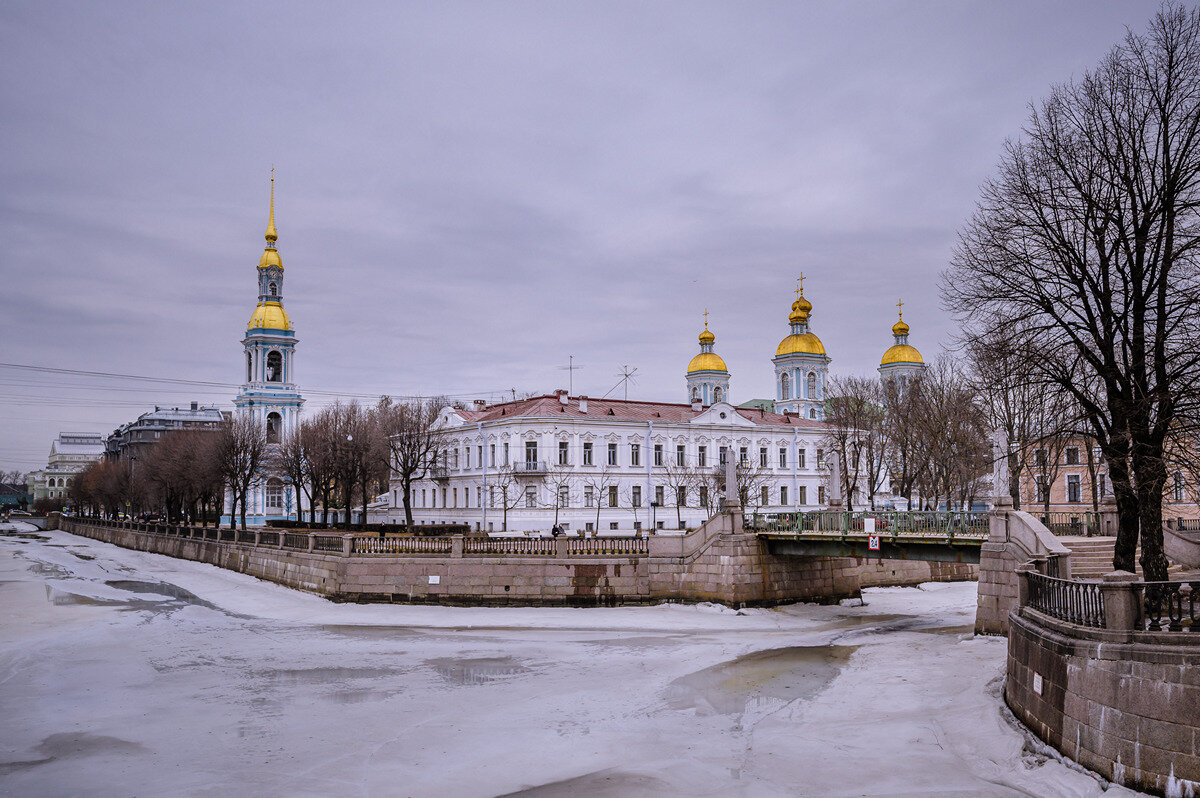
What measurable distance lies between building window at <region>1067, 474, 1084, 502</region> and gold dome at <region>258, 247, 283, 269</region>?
7843 centimetres

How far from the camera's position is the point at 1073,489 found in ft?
204

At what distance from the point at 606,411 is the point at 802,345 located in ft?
124

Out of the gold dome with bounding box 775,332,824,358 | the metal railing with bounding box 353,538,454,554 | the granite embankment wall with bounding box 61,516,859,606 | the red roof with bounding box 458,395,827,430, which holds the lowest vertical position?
the granite embankment wall with bounding box 61,516,859,606

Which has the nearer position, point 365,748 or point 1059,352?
point 365,748

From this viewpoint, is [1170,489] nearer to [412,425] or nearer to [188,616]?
[188,616]

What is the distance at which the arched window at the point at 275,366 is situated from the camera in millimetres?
90562

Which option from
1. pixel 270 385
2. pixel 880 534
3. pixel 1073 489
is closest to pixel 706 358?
pixel 1073 489

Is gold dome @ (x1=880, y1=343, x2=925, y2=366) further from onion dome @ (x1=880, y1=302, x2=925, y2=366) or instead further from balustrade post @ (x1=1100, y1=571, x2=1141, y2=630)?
balustrade post @ (x1=1100, y1=571, x2=1141, y2=630)

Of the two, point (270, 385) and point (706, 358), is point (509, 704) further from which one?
point (270, 385)

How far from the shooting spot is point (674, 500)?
64.6 m

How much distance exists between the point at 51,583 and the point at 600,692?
4116cm

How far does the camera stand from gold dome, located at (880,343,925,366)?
95000 mm

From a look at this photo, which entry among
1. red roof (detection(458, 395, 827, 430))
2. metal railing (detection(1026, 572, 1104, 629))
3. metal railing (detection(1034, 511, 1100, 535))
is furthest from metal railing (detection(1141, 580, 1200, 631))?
red roof (detection(458, 395, 827, 430))

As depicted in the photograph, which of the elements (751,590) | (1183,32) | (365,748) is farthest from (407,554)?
(1183,32)
